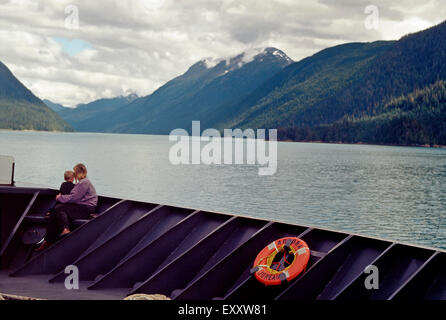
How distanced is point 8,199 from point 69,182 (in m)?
1.37

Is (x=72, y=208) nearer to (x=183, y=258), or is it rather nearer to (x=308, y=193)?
(x=183, y=258)

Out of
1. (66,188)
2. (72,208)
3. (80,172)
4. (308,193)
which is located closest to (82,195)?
(72,208)

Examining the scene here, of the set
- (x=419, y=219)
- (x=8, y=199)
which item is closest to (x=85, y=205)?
(x=8, y=199)

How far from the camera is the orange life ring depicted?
8.48 m

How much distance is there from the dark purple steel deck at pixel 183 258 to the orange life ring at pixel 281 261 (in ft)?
0.56

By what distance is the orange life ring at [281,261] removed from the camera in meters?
8.48

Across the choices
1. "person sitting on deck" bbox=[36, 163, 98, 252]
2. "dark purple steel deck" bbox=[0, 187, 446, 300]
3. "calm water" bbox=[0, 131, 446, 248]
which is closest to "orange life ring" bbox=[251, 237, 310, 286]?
"dark purple steel deck" bbox=[0, 187, 446, 300]

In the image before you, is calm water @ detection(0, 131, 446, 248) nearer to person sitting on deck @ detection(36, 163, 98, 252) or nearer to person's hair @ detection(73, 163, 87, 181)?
person sitting on deck @ detection(36, 163, 98, 252)

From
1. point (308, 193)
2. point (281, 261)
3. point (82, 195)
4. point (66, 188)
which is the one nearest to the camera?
point (281, 261)

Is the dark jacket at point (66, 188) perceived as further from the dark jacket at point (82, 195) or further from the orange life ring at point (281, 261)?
the orange life ring at point (281, 261)

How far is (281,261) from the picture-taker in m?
8.75

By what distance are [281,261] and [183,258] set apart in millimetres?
1969

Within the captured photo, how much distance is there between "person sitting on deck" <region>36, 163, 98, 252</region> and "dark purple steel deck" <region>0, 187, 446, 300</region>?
25 cm

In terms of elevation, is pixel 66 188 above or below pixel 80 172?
below
